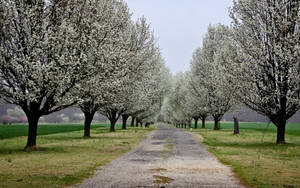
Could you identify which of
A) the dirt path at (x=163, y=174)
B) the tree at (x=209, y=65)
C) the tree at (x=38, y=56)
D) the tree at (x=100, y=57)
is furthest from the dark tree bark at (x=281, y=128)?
the tree at (x=209, y=65)

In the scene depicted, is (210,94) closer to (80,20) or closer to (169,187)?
(80,20)

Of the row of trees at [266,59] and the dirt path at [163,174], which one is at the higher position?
the row of trees at [266,59]

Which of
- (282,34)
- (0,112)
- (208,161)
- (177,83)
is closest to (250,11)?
(282,34)

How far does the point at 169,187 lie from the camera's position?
466 inches

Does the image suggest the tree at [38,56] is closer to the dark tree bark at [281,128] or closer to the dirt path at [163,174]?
the dirt path at [163,174]

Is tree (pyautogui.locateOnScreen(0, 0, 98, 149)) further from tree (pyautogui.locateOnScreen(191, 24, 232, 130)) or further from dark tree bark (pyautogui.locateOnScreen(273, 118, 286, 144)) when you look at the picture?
tree (pyautogui.locateOnScreen(191, 24, 232, 130))

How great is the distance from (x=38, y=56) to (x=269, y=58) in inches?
775

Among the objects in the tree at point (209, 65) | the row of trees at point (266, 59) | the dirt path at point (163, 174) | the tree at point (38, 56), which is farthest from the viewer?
the tree at point (209, 65)

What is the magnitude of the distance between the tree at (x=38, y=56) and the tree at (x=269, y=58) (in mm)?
14285

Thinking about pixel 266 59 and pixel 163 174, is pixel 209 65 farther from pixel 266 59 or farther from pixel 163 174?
pixel 163 174

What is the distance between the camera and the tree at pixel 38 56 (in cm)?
2391

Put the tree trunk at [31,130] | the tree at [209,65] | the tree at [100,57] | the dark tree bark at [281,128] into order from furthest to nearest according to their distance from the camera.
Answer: the tree at [209,65] → the dark tree bark at [281,128] → the tree at [100,57] → the tree trunk at [31,130]

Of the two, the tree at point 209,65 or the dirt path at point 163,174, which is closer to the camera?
the dirt path at point 163,174

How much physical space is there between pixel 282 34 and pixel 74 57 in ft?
59.8
